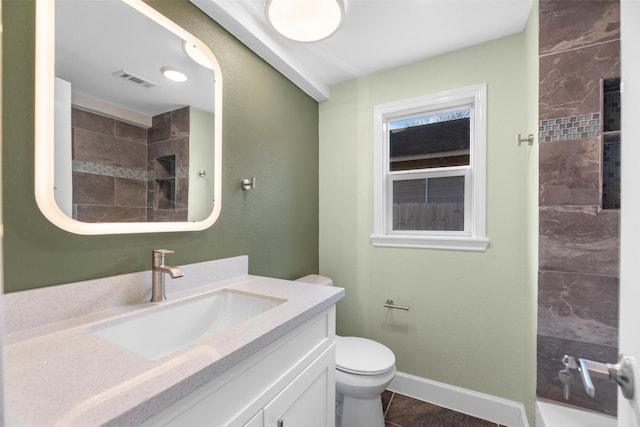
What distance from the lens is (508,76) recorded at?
5.72ft

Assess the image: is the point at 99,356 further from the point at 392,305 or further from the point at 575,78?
the point at 575,78

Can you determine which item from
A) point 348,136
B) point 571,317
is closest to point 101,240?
point 348,136

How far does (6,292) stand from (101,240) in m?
0.27

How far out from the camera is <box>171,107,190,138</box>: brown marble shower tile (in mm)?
1255

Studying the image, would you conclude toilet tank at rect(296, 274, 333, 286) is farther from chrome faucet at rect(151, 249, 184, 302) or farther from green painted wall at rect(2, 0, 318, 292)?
chrome faucet at rect(151, 249, 184, 302)

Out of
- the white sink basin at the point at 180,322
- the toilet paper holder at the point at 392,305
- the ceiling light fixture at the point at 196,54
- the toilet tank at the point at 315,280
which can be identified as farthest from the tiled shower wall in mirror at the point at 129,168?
the toilet paper holder at the point at 392,305

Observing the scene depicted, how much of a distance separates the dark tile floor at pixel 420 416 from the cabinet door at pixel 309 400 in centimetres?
75

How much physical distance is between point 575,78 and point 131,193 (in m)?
2.01

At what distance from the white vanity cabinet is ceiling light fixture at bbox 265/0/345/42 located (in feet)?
Answer: 4.11

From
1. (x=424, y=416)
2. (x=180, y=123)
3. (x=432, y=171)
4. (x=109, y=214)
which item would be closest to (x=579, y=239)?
(x=432, y=171)

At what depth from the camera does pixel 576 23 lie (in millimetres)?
1367

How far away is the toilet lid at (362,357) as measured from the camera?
1.54m

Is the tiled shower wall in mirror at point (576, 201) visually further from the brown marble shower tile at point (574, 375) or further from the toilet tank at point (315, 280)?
the toilet tank at point (315, 280)

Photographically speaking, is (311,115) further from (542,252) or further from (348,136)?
(542,252)
